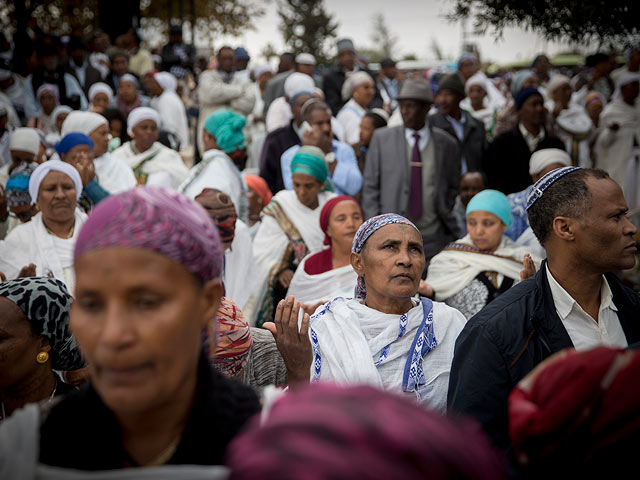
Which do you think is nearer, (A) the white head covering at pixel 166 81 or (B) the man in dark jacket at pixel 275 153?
(B) the man in dark jacket at pixel 275 153

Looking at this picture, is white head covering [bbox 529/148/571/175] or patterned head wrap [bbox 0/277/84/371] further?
white head covering [bbox 529/148/571/175]

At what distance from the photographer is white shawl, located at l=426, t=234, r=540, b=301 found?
5.29 metres

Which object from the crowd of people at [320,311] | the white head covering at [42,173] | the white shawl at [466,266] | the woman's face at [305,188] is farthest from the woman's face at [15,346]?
the woman's face at [305,188]

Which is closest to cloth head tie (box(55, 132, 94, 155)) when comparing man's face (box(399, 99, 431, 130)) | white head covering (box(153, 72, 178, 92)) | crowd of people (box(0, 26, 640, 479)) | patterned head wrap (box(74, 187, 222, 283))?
crowd of people (box(0, 26, 640, 479))

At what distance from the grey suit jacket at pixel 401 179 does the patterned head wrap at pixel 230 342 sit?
3997 mm

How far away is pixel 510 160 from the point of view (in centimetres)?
776

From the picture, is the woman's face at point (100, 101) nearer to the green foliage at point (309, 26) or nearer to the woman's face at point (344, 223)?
the woman's face at point (344, 223)

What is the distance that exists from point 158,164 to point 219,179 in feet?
6.48

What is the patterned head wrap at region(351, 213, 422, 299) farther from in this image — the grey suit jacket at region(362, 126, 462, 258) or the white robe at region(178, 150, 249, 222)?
the grey suit jacket at region(362, 126, 462, 258)

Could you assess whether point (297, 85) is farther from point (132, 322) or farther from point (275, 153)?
point (132, 322)

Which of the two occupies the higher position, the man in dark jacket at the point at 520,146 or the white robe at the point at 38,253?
the man in dark jacket at the point at 520,146

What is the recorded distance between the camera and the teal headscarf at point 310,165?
6723 mm

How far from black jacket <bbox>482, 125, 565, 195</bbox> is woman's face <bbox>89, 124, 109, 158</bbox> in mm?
Answer: 4600

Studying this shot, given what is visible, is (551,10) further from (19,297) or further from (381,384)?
(19,297)
